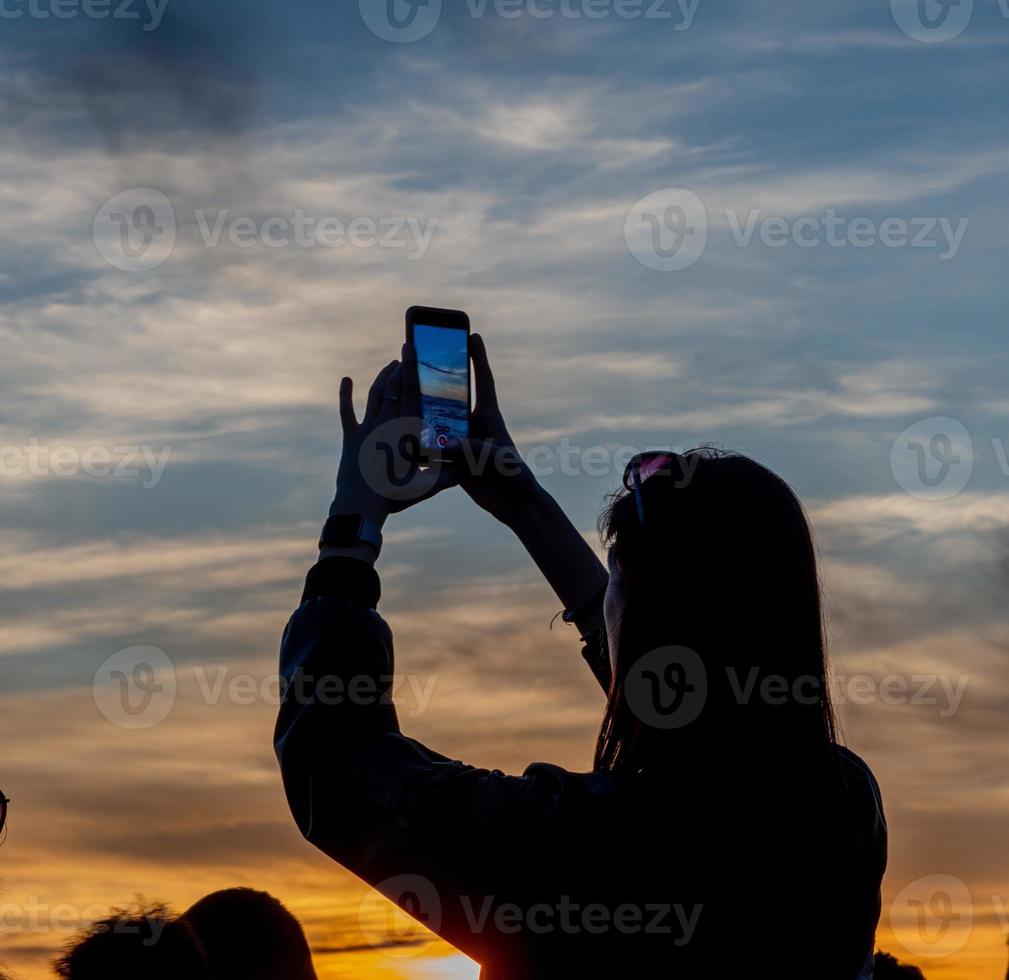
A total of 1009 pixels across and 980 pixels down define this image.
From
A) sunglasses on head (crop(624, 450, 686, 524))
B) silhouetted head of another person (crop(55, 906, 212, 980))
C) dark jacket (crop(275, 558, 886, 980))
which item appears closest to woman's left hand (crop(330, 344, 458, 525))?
dark jacket (crop(275, 558, 886, 980))

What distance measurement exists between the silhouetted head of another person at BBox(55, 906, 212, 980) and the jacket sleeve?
246 cm

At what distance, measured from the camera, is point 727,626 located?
2.58 meters

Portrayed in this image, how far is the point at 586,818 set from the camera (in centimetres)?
239

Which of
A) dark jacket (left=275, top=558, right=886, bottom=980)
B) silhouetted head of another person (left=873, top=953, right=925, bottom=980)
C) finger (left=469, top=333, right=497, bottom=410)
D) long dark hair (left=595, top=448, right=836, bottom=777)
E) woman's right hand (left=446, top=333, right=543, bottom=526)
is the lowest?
silhouetted head of another person (left=873, top=953, right=925, bottom=980)

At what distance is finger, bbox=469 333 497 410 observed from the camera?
391 cm

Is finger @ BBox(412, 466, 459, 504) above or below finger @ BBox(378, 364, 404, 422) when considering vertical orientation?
below

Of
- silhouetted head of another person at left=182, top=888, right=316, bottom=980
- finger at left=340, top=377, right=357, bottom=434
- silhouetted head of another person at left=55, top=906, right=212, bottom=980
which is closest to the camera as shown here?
finger at left=340, top=377, right=357, bottom=434

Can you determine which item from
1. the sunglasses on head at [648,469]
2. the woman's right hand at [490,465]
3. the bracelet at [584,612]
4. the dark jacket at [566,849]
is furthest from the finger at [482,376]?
the dark jacket at [566,849]

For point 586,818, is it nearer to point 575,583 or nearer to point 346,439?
point 346,439

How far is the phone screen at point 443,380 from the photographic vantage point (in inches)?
139

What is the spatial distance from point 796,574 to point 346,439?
3.40 ft

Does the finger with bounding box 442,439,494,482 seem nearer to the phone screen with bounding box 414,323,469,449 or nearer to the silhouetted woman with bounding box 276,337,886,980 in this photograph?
the phone screen with bounding box 414,323,469,449

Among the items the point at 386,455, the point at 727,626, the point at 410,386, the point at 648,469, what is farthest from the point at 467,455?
the point at 727,626

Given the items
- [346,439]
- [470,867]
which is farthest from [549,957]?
[346,439]
